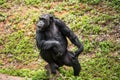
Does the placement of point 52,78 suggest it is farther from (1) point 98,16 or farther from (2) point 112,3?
(2) point 112,3

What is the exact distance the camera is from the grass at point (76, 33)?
889 cm

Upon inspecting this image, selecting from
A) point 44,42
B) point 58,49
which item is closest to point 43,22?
point 44,42

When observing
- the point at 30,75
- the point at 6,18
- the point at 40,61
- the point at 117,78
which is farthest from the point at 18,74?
the point at 6,18

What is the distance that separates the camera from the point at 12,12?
12398 mm

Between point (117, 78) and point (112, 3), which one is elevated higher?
point (112, 3)

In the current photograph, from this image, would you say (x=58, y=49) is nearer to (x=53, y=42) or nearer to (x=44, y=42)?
(x=53, y=42)

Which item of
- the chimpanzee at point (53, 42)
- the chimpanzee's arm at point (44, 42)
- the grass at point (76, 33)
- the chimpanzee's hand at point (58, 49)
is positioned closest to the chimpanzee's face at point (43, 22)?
the chimpanzee at point (53, 42)

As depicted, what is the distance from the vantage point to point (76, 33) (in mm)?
10789

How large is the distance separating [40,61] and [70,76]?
182 cm

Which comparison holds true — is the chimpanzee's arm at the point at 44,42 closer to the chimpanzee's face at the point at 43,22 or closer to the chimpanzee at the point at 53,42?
the chimpanzee at the point at 53,42

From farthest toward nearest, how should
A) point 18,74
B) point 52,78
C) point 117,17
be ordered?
point 117,17 < point 18,74 < point 52,78

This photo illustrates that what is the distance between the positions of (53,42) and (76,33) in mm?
3661

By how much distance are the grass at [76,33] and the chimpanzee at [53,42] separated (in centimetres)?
37

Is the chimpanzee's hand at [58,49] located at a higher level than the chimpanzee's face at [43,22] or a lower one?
lower
